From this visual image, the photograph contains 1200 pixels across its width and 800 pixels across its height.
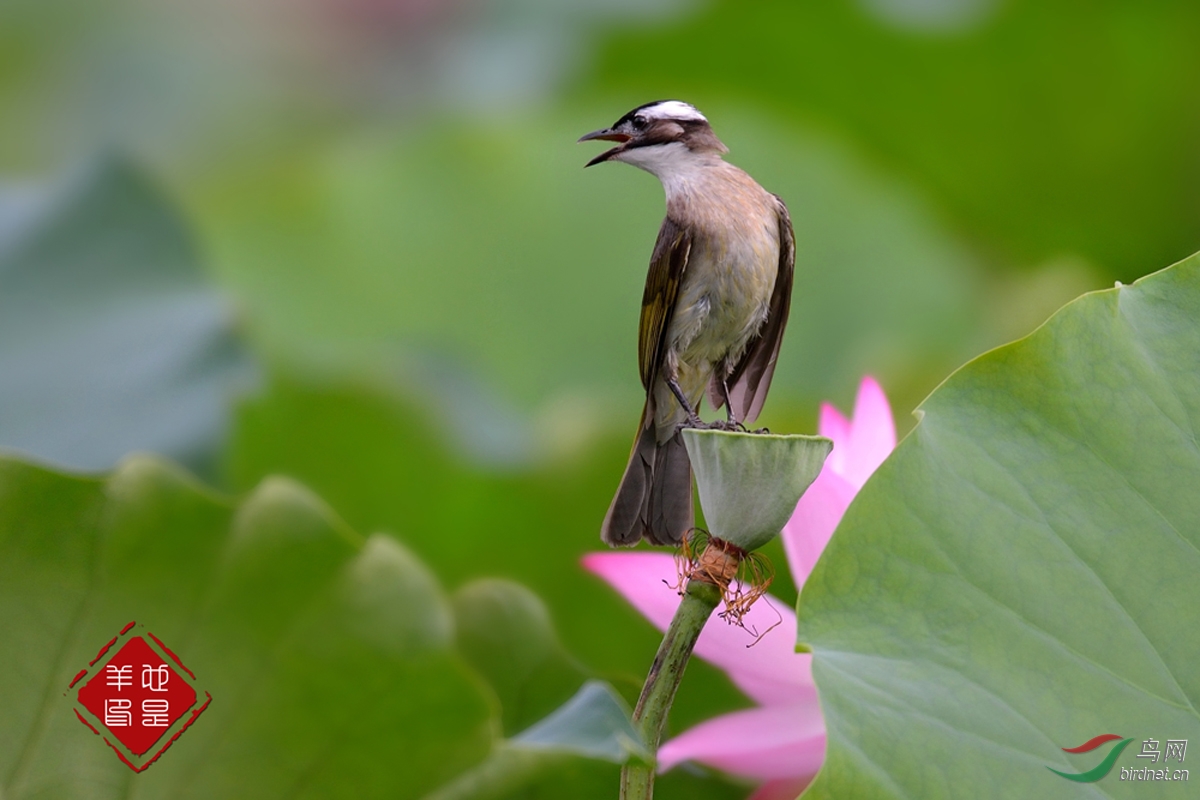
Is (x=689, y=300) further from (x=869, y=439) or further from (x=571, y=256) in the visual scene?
(x=571, y=256)

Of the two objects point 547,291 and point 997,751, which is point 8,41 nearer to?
point 547,291

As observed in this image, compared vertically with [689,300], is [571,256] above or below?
above

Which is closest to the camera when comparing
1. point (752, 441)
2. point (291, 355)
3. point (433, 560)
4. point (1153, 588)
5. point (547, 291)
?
point (752, 441)

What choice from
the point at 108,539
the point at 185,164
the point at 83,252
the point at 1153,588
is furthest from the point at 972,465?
the point at 185,164

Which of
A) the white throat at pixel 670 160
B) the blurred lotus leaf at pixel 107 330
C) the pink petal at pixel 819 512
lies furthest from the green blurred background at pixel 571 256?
the white throat at pixel 670 160

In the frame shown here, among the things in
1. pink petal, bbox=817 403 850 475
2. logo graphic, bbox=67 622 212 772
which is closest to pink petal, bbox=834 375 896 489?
pink petal, bbox=817 403 850 475

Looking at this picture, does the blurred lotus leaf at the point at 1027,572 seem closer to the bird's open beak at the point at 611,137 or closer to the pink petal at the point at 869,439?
the pink petal at the point at 869,439

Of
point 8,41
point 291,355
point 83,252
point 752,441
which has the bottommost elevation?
point 752,441

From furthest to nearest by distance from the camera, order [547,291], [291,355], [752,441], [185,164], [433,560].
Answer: [185,164]
[547,291]
[291,355]
[433,560]
[752,441]

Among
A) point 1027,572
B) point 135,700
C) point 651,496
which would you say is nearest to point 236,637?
point 135,700
